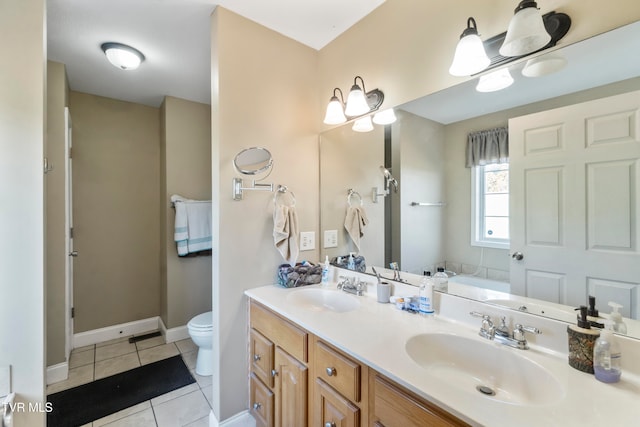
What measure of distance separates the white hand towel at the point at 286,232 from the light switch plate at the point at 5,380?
136 centimetres

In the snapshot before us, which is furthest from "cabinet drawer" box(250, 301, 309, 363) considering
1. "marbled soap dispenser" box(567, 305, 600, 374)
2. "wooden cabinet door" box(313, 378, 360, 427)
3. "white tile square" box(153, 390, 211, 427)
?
"marbled soap dispenser" box(567, 305, 600, 374)

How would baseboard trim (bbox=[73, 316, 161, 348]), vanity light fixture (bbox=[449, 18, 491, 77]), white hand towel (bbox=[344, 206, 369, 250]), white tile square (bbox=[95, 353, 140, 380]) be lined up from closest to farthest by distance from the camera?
vanity light fixture (bbox=[449, 18, 491, 77]) → white hand towel (bbox=[344, 206, 369, 250]) → white tile square (bbox=[95, 353, 140, 380]) → baseboard trim (bbox=[73, 316, 161, 348])

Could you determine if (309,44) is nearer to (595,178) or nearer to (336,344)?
(595,178)

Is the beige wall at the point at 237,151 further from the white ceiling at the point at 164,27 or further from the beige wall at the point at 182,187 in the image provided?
the beige wall at the point at 182,187

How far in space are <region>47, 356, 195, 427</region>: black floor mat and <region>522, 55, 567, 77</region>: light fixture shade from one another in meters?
2.83

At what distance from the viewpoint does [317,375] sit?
1158 millimetres

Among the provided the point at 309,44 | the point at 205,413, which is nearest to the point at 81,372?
the point at 205,413

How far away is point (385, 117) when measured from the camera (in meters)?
1.62

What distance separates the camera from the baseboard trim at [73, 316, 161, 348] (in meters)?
2.68

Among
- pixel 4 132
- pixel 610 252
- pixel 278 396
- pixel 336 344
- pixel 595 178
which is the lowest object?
pixel 278 396

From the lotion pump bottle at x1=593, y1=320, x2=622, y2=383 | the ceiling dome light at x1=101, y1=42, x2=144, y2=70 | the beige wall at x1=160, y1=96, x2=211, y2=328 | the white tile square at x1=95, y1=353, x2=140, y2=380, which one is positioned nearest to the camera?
the lotion pump bottle at x1=593, y1=320, x2=622, y2=383

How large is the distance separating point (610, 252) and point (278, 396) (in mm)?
1507

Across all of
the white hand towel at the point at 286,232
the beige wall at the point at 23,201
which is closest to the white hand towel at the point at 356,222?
the white hand towel at the point at 286,232

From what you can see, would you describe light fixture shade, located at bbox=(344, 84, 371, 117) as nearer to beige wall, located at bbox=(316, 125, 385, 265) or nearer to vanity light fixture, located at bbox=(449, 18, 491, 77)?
beige wall, located at bbox=(316, 125, 385, 265)
